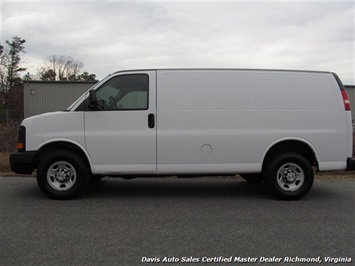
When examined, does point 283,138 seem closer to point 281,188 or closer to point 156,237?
point 281,188

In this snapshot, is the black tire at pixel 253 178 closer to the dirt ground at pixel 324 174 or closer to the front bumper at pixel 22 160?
the dirt ground at pixel 324 174

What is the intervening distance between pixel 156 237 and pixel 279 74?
12.2ft

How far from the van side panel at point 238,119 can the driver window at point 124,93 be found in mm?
290

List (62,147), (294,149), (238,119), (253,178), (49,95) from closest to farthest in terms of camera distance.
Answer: (238,119), (62,147), (294,149), (253,178), (49,95)

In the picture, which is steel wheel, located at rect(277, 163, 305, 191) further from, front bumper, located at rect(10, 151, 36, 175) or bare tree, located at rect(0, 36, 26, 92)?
bare tree, located at rect(0, 36, 26, 92)

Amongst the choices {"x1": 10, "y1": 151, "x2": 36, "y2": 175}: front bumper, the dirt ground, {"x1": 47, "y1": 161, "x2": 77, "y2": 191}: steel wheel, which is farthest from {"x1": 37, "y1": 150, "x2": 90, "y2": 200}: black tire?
the dirt ground

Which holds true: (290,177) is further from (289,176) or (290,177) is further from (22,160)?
(22,160)

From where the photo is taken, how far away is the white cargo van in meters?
6.08

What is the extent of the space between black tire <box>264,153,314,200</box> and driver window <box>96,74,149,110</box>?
246 cm

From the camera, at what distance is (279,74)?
20.9 ft

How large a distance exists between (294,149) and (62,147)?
164 inches

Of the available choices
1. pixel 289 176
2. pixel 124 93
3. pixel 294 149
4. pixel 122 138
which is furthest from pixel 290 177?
pixel 124 93

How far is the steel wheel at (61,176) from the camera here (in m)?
6.14

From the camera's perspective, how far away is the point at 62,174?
20.2 ft
